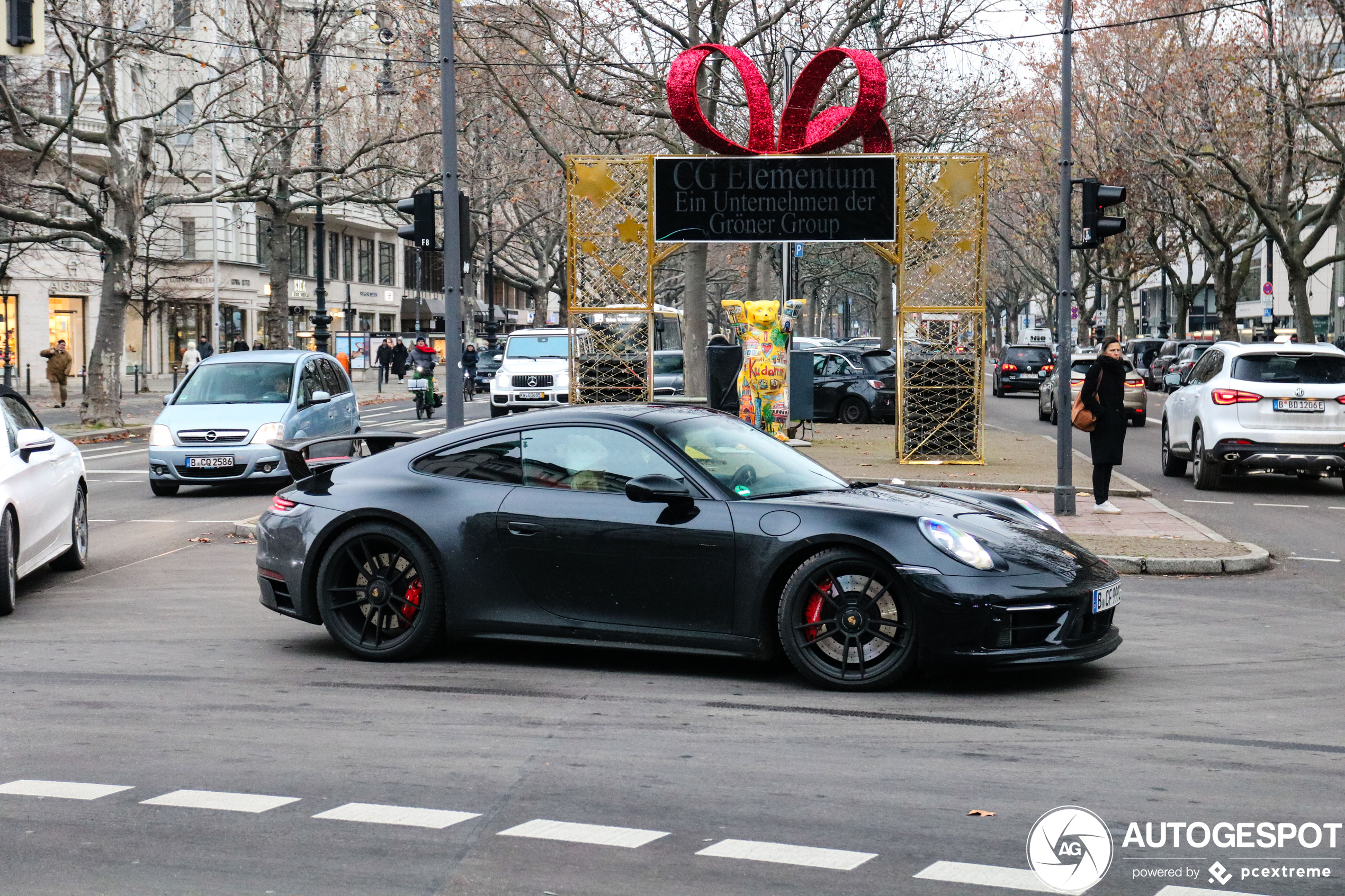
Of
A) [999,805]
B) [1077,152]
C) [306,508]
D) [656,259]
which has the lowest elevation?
[999,805]

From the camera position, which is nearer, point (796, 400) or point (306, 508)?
point (306, 508)

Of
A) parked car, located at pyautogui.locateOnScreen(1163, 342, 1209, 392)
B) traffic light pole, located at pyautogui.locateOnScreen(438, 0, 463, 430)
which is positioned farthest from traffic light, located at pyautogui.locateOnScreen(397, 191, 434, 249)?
parked car, located at pyautogui.locateOnScreen(1163, 342, 1209, 392)

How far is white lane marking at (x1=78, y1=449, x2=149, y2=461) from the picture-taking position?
79.3 ft

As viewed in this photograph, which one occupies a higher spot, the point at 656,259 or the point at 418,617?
the point at 656,259

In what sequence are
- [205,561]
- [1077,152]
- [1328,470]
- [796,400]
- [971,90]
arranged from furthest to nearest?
[1077,152] < [971,90] < [796,400] < [1328,470] < [205,561]

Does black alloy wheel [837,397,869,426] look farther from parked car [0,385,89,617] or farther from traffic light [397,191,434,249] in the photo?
parked car [0,385,89,617]

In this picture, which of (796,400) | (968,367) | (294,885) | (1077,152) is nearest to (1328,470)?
(968,367)

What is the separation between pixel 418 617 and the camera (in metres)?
7.66

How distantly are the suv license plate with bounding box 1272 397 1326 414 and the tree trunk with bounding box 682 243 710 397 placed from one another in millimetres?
12849

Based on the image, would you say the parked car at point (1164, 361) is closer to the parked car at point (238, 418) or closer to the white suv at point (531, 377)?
the white suv at point (531, 377)

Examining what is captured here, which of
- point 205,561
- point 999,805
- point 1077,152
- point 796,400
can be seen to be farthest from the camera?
point 1077,152

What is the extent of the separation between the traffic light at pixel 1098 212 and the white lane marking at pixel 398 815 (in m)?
11.1

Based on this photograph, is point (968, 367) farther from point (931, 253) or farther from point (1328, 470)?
point (1328, 470)

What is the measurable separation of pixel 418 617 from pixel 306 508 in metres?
0.88
